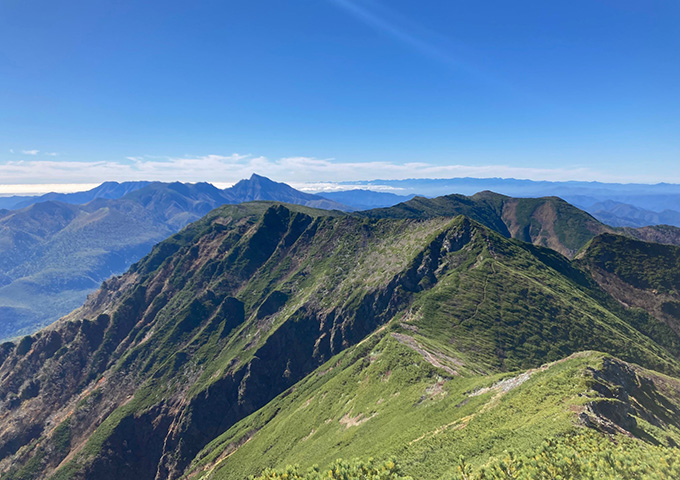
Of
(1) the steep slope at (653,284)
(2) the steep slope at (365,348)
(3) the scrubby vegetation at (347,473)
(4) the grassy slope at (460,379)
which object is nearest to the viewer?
(3) the scrubby vegetation at (347,473)

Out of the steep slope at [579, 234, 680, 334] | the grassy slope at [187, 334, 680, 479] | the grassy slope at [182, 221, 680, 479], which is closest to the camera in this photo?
the grassy slope at [187, 334, 680, 479]

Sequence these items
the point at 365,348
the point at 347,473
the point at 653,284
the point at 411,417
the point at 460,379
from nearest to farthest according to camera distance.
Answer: the point at 347,473 < the point at 411,417 < the point at 460,379 < the point at 365,348 < the point at 653,284

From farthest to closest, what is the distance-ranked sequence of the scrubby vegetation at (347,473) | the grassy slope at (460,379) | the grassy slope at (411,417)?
the grassy slope at (460,379) → the grassy slope at (411,417) → the scrubby vegetation at (347,473)

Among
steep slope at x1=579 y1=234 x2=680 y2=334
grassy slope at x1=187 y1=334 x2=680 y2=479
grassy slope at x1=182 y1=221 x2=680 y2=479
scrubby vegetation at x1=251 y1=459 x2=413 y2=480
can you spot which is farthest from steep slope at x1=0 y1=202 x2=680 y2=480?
scrubby vegetation at x1=251 y1=459 x2=413 y2=480

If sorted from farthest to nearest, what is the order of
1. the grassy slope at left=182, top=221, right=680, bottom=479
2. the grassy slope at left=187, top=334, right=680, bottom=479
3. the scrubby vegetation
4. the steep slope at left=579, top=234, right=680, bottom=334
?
the steep slope at left=579, top=234, right=680, bottom=334 → the grassy slope at left=182, top=221, right=680, bottom=479 → the grassy slope at left=187, top=334, right=680, bottom=479 → the scrubby vegetation

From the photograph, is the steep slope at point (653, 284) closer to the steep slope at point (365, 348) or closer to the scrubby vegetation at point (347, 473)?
the steep slope at point (365, 348)

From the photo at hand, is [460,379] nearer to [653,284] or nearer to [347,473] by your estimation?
[347,473]

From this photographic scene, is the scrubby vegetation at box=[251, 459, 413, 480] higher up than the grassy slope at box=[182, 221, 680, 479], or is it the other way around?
the scrubby vegetation at box=[251, 459, 413, 480]

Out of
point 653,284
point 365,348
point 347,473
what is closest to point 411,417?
point 347,473

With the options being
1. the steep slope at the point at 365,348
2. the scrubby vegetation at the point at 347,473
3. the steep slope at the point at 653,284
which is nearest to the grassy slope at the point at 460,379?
the steep slope at the point at 365,348

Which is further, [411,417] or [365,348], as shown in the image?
[365,348]

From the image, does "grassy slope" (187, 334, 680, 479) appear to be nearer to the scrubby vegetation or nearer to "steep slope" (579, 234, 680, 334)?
the scrubby vegetation

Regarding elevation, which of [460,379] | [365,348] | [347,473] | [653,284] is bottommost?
[365,348]

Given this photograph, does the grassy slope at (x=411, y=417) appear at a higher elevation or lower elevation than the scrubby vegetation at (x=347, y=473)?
lower
